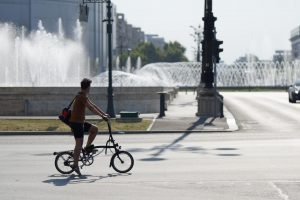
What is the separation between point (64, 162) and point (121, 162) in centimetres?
108

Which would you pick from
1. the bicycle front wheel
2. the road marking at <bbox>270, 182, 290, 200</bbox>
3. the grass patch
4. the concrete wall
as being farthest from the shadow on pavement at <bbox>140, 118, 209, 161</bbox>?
the concrete wall

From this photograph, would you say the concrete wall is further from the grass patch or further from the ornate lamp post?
the grass patch

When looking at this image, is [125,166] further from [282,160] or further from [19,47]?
[19,47]

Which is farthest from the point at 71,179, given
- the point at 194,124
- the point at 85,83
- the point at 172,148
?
the point at 194,124

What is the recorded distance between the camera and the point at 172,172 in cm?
1295

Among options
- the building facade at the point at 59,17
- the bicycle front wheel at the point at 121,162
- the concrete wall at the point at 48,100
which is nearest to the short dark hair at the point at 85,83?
the bicycle front wheel at the point at 121,162

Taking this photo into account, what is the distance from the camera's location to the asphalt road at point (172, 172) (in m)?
10.5

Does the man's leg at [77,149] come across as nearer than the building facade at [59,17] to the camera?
Yes

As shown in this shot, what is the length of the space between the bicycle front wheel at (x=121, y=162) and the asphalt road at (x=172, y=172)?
148mm

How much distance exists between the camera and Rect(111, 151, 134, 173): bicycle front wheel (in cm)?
1316

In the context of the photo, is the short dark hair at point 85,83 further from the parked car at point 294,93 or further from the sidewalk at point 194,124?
the parked car at point 294,93

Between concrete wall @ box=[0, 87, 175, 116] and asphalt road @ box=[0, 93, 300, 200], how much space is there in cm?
1214

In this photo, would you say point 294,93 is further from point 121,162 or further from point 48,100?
point 121,162

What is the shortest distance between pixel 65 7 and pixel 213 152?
113386mm
